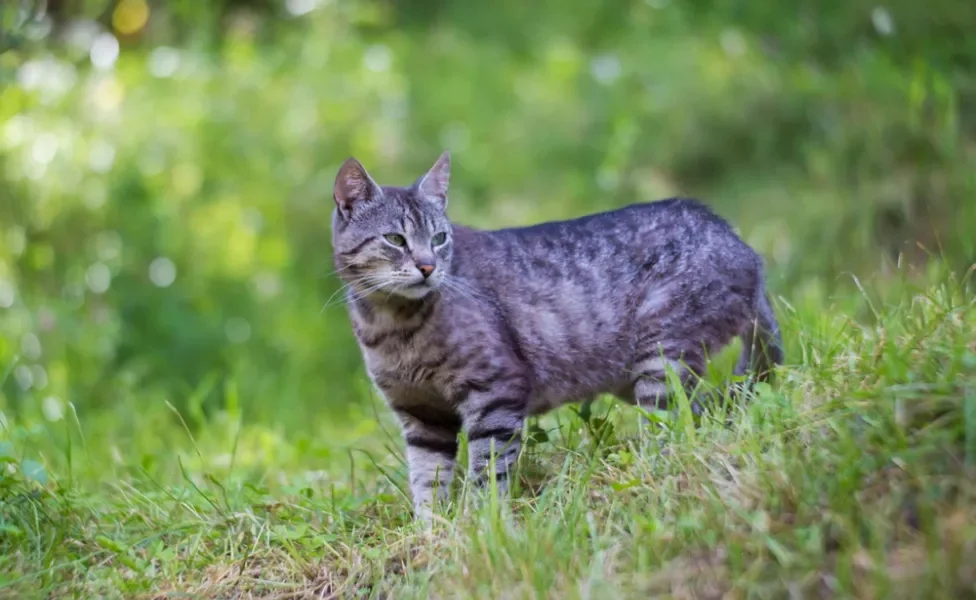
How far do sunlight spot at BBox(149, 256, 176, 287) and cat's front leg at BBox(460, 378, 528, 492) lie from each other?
332 centimetres

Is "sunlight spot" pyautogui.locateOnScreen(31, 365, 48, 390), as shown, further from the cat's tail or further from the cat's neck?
the cat's tail

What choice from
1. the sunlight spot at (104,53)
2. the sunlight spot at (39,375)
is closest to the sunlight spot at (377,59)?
the sunlight spot at (104,53)

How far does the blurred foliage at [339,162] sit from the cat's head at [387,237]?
170cm

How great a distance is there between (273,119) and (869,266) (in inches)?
159

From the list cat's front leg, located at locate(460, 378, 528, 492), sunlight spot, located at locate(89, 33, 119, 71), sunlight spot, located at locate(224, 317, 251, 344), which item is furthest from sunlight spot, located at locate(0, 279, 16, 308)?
cat's front leg, located at locate(460, 378, 528, 492)

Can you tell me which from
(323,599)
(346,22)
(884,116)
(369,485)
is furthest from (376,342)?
(346,22)

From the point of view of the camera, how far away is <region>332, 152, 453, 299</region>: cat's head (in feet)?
10.5

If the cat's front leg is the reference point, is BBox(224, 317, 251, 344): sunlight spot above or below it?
below

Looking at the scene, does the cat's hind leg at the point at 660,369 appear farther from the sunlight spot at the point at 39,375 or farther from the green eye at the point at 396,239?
the sunlight spot at the point at 39,375

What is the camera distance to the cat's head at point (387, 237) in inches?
126

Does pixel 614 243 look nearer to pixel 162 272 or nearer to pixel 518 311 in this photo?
pixel 518 311

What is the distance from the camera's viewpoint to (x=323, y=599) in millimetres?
2674

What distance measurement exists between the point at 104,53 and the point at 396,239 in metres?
5.06

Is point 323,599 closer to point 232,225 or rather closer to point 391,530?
point 391,530
